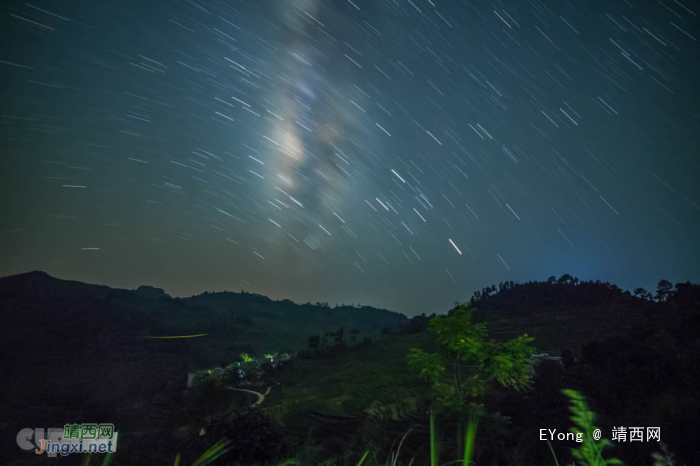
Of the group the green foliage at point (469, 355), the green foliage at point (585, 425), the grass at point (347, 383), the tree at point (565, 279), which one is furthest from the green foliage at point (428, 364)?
the tree at point (565, 279)

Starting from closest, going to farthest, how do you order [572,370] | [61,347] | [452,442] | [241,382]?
[452,442], [572,370], [241,382], [61,347]

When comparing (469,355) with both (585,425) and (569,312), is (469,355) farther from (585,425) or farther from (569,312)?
(569,312)

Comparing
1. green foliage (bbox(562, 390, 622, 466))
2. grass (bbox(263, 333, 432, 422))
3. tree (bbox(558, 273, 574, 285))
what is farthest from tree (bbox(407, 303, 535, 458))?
tree (bbox(558, 273, 574, 285))

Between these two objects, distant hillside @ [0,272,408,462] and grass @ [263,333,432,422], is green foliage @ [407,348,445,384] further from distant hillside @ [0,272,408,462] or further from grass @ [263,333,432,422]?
distant hillside @ [0,272,408,462]

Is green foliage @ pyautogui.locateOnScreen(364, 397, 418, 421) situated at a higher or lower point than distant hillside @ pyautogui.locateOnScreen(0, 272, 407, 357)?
lower

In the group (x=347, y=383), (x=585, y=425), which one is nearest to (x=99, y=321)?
(x=347, y=383)

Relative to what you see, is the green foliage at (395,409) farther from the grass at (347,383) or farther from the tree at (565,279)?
the tree at (565,279)

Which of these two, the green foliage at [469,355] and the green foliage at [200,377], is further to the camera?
the green foliage at [200,377]

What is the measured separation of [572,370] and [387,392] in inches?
409

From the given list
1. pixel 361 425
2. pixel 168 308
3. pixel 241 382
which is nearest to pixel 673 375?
pixel 361 425

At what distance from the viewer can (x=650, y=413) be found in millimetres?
10867

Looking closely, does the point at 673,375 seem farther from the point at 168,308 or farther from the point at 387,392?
the point at 168,308

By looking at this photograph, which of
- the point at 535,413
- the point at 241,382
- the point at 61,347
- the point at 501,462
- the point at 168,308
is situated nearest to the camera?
the point at 501,462

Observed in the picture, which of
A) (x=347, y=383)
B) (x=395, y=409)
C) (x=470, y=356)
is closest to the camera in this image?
(x=470, y=356)
